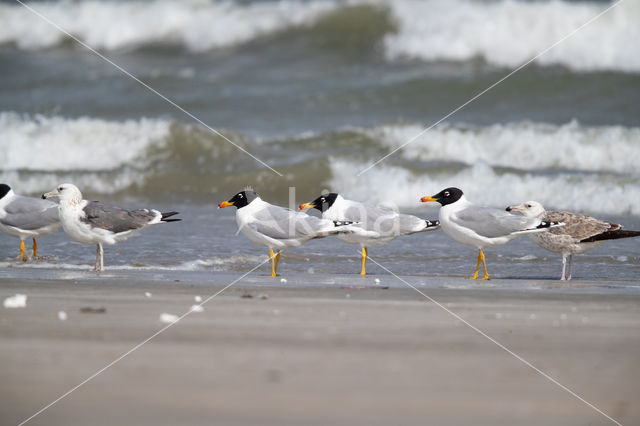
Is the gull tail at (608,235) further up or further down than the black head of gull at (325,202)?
further down

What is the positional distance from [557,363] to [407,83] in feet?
39.6

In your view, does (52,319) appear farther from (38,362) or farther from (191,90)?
(191,90)

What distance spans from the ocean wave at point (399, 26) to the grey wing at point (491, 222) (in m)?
9.46

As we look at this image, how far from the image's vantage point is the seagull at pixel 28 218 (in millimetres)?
7039

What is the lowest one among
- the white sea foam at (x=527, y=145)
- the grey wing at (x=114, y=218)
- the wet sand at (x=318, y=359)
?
the wet sand at (x=318, y=359)

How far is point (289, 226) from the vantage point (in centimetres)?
668

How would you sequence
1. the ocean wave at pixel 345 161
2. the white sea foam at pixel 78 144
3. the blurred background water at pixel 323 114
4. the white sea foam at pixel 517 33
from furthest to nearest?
the white sea foam at pixel 517 33, the white sea foam at pixel 78 144, the ocean wave at pixel 345 161, the blurred background water at pixel 323 114

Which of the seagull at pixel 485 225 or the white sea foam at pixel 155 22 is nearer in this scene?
the seagull at pixel 485 225

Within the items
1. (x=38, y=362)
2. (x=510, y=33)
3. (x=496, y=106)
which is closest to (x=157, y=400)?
(x=38, y=362)

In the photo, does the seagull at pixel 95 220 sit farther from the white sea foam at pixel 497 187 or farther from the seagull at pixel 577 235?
the white sea foam at pixel 497 187

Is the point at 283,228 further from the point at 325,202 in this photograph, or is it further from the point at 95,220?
the point at 95,220

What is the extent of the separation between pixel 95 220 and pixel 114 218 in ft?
0.48

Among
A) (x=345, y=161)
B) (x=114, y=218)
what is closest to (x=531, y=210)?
(x=114, y=218)

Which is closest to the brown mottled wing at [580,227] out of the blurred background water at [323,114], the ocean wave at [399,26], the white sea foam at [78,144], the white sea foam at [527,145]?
the blurred background water at [323,114]
